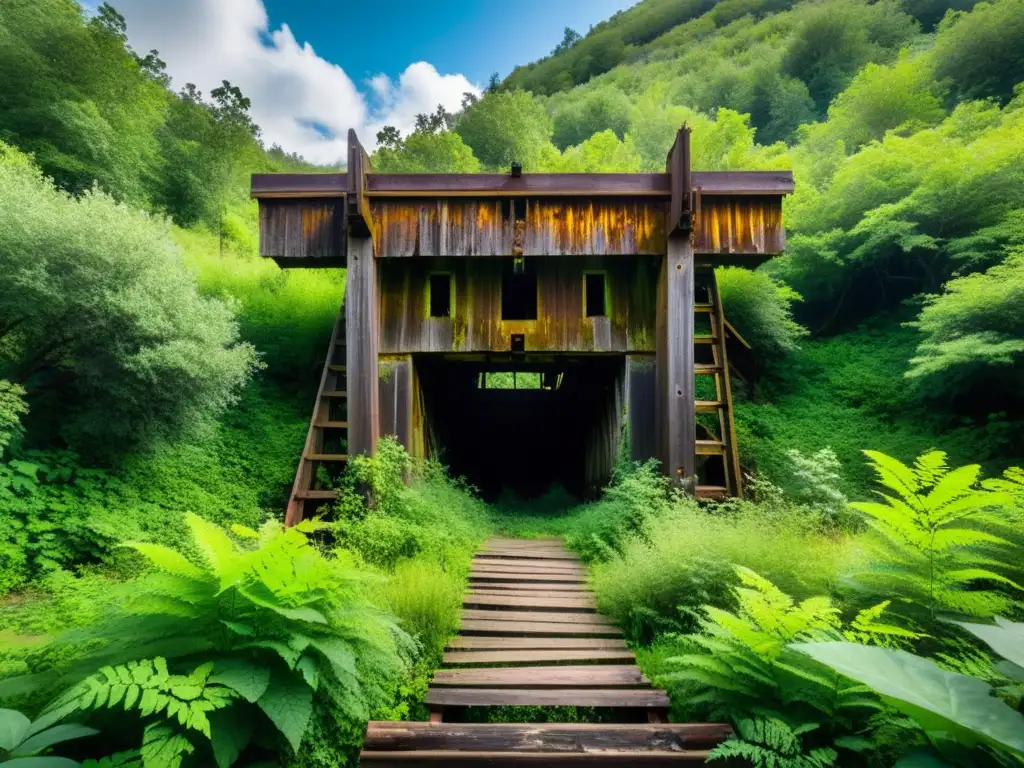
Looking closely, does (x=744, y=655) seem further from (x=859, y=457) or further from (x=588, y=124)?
(x=588, y=124)

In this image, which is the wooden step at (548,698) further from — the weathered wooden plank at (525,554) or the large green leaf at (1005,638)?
the weathered wooden plank at (525,554)

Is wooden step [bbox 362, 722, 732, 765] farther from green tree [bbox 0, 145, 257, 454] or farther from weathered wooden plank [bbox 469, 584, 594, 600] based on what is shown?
green tree [bbox 0, 145, 257, 454]

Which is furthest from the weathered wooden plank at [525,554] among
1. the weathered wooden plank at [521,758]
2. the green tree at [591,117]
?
the green tree at [591,117]

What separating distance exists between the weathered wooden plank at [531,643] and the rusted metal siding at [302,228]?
7.16 metres

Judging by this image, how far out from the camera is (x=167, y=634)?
3148mm

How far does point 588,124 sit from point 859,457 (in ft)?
107

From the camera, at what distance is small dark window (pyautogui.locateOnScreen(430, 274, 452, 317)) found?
10.1 m

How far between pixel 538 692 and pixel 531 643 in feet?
2.65

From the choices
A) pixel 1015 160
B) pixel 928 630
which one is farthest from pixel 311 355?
pixel 1015 160

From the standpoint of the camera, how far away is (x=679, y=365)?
877cm

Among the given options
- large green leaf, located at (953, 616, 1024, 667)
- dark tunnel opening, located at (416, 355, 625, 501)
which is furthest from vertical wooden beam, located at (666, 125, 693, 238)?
large green leaf, located at (953, 616, 1024, 667)

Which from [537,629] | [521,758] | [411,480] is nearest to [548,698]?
[521,758]

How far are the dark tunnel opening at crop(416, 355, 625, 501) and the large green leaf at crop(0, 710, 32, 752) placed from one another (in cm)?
1015

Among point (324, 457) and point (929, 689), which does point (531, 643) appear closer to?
point (929, 689)
